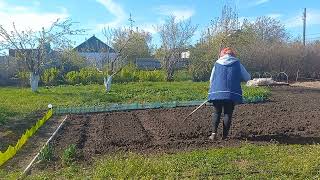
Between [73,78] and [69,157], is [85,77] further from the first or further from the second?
[69,157]

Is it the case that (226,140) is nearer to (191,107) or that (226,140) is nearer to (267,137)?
(267,137)

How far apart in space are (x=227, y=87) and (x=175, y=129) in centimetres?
180

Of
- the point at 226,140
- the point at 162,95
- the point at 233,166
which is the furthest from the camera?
the point at 162,95

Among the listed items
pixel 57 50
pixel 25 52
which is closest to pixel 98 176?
pixel 25 52

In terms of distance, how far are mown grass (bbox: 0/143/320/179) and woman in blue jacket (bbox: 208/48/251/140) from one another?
1.38 meters

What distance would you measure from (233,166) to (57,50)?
16588mm

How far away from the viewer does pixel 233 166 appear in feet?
17.1

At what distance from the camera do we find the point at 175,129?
8648mm

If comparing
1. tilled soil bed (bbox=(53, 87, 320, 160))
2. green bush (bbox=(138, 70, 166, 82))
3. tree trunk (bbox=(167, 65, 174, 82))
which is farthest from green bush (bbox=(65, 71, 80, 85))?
tilled soil bed (bbox=(53, 87, 320, 160))

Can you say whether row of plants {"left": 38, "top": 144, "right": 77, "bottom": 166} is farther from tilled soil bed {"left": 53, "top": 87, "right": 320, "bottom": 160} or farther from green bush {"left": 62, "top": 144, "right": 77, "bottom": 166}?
tilled soil bed {"left": 53, "top": 87, "right": 320, "bottom": 160}

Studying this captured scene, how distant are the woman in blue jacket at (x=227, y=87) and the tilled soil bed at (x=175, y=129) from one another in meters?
0.40

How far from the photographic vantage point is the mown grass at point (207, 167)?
15.6 ft

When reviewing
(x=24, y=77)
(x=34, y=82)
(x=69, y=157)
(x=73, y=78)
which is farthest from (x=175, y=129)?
(x=24, y=77)

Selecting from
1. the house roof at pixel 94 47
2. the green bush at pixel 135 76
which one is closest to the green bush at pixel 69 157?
the house roof at pixel 94 47
